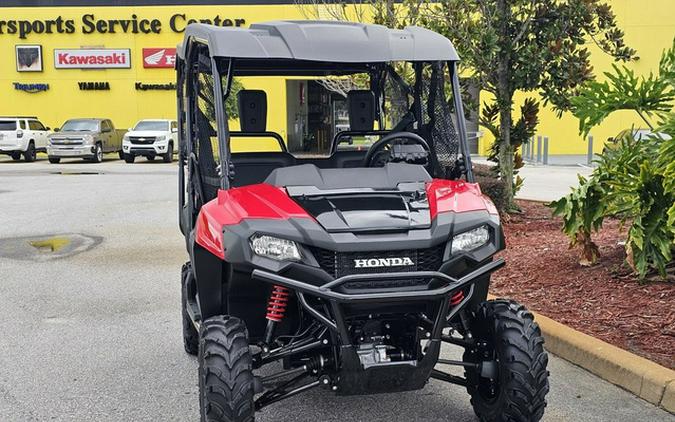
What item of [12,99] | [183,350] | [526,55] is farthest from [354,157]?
[12,99]

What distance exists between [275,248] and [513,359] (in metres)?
1.31

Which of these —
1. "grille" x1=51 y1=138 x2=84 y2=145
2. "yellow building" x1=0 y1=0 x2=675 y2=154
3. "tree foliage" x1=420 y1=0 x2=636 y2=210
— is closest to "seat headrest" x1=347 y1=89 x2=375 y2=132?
"tree foliage" x1=420 y1=0 x2=636 y2=210

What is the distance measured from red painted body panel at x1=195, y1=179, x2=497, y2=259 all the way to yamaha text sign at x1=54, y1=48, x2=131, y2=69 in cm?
3230

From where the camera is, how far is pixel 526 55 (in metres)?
9.70

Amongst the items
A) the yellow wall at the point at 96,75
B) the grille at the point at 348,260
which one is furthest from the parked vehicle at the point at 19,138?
the grille at the point at 348,260

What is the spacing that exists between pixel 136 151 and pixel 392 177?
24353mm

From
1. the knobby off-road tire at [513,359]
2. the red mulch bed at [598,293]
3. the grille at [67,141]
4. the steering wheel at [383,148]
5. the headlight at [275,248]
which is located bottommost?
the red mulch bed at [598,293]

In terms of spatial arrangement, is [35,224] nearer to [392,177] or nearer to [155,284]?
[155,284]

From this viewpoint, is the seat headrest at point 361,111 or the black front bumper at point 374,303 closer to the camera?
the black front bumper at point 374,303

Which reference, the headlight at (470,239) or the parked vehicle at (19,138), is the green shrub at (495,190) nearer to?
the headlight at (470,239)

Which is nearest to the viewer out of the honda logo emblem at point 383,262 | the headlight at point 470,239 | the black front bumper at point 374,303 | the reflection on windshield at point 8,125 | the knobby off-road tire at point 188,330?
the black front bumper at point 374,303

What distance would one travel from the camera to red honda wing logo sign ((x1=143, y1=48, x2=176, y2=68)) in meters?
34.1

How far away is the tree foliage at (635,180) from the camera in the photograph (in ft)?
18.9

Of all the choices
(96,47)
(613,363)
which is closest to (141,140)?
(96,47)
